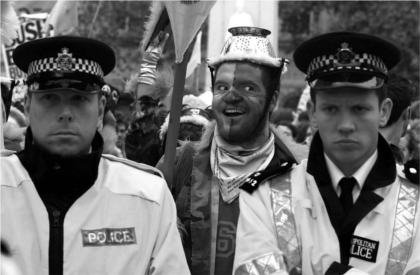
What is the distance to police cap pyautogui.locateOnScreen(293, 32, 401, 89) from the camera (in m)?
3.72

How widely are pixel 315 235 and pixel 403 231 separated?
366mm

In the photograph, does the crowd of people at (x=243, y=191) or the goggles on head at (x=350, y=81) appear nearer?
the crowd of people at (x=243, y=191)

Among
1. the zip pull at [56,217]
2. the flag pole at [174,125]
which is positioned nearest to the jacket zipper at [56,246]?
the zip pull at [56,217]

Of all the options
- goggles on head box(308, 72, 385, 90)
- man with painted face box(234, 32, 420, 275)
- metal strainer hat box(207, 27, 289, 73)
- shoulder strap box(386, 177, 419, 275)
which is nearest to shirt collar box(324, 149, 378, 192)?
man with painted face box(234, 32, 420, 275)

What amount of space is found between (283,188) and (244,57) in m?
1.33

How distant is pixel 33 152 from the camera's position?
12.4ft

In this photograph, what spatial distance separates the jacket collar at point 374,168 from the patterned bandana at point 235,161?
1.04 meters

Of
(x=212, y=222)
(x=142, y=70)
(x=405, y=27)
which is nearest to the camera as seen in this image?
(x=212, y=222)

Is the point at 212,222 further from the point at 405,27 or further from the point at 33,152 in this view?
the point at 405,27

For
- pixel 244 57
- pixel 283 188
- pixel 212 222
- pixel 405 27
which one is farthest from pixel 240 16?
pixel 405 27

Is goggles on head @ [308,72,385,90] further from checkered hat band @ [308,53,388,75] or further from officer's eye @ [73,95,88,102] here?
officer's eye @ [73,95,88,102]

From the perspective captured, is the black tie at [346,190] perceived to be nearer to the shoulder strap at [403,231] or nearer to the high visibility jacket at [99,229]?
the shoulder strap at [403,231]

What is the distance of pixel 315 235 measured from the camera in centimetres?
365

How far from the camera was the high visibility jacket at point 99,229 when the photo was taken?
3.60 meters
